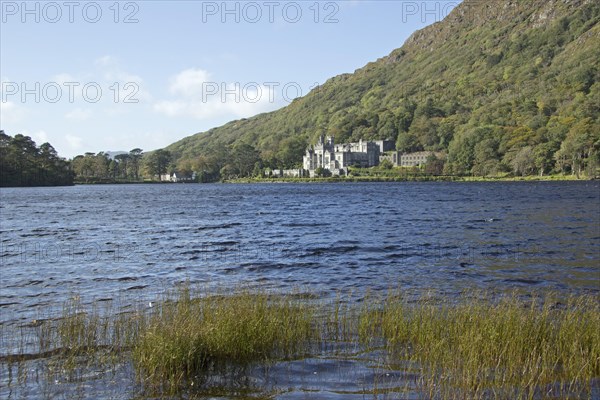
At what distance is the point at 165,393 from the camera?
8867 millimetres

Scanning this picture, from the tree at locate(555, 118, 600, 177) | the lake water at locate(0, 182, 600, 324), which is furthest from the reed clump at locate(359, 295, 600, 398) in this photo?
the tree at locate(555, 118, 600, 177)

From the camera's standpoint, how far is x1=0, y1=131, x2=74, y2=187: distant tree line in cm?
16312

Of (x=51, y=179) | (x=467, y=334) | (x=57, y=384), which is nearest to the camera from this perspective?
(x=57, y=384)

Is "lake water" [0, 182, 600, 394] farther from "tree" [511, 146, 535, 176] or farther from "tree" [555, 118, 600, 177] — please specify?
"tree" [511, 146, 535, 176]

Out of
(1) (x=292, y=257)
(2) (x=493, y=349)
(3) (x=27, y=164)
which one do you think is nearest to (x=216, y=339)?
(2) (x=493, y=349)

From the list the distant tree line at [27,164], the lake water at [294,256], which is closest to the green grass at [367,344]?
the lake water at [294,256]

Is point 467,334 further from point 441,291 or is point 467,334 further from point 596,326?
point 441,291

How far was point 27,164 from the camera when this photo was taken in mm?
168750

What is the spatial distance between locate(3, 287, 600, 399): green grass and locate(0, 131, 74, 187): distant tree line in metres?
172

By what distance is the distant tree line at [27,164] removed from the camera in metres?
163

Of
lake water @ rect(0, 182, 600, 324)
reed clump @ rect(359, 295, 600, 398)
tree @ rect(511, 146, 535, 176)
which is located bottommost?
lake water @ rect(0, 182, 600, 324)

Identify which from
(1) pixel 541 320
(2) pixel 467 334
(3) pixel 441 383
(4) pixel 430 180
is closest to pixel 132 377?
(3) pixel 441 383

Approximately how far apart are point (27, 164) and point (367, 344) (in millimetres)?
180758

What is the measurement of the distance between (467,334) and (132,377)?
649 cm
